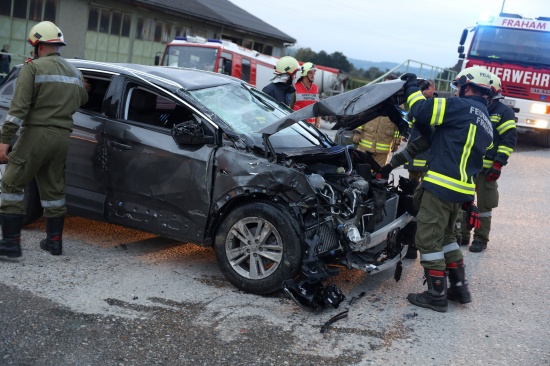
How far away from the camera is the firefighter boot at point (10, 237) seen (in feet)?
18.1

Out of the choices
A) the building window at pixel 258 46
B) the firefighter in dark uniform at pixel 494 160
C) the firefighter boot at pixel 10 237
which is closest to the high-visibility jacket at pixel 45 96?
the firefighter boot at pixel 10 237

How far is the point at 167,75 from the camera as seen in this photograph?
608 centimetres

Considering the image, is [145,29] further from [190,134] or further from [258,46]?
[190,134]

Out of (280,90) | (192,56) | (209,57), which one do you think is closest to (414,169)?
(280,90)

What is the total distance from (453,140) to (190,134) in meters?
2.11

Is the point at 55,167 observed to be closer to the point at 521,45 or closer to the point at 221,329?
the point at 221,329

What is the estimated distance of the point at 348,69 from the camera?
42.5 meters

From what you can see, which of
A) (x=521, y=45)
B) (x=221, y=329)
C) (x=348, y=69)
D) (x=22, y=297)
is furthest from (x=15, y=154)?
(x=348, y=69)

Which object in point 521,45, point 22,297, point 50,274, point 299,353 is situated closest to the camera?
point 299,353

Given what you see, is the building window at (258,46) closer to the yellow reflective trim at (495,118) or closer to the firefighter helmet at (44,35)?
the yellow reflective trim at (495,118)

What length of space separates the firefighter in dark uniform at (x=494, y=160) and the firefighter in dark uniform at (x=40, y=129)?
4255 millimetres

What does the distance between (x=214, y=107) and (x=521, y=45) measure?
42.4 feet

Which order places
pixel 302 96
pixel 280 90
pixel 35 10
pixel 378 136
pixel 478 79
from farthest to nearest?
pixel 35 10 < pixel 302 96 < pixel 280 90 < pixel 378 136 < pixel 478 79

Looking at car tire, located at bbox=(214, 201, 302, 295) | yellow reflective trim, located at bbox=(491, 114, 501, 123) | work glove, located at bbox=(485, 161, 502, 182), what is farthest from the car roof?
work glove, located at bbox=(485, 161, 502, 182)
